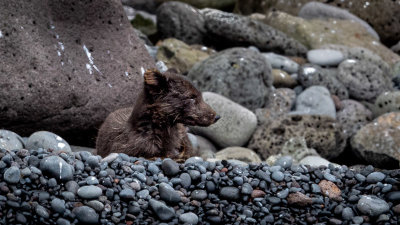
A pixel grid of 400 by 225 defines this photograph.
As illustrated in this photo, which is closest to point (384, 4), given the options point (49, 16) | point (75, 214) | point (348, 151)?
point (348, 151)

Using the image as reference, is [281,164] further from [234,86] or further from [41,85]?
[234,86]

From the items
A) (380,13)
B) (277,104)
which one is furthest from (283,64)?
(380,13)

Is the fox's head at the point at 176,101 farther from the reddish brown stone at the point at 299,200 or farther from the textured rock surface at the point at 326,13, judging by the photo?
the textured rock surface at the point at 326,13

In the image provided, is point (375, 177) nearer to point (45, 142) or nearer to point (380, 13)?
point (45, 142)

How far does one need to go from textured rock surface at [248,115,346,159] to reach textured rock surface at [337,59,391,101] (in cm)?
247

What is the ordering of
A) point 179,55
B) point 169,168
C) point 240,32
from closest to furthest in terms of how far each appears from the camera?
point 169,168 → point 179,55 → point 240,32

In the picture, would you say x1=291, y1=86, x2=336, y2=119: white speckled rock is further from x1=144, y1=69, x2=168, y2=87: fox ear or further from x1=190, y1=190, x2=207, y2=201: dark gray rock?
x1=190, y1=190, x2=207, y2=201: dark gray rock

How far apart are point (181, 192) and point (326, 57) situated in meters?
6.97

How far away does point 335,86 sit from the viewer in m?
9.30

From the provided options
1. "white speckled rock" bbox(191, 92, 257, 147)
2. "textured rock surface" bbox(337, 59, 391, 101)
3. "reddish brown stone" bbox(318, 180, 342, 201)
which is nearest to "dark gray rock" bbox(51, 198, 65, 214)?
"reddish brown stone" bbox(318, 180, 342, 201)

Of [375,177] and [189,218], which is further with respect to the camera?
[375,177]

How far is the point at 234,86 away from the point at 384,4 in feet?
20.6

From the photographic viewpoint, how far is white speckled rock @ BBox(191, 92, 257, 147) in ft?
23.1

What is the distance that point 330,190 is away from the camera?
3.95 meters
